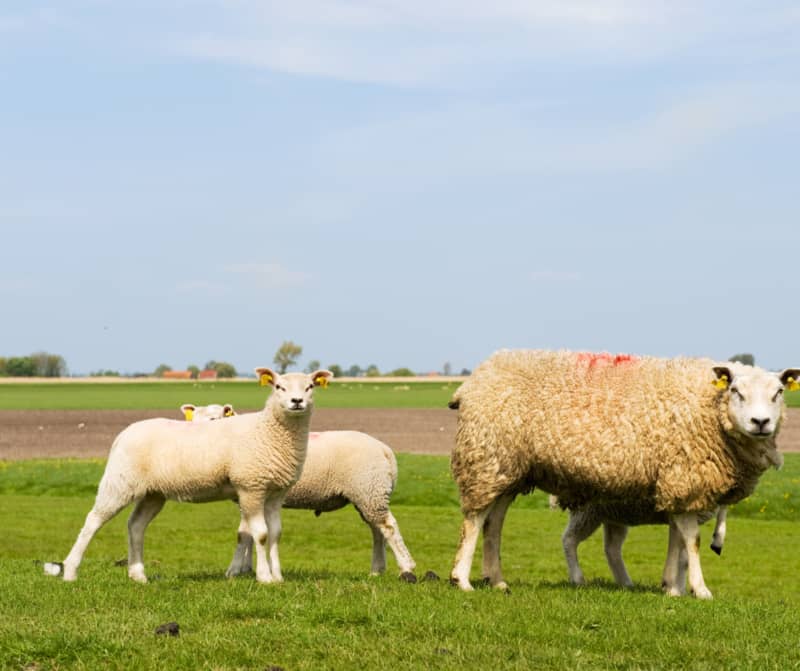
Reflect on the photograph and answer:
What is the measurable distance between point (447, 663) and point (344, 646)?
98cm

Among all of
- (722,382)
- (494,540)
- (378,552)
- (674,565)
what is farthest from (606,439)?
(378,552)

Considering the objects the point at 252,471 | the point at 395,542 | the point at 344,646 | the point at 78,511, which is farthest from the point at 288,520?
the point at 344,646

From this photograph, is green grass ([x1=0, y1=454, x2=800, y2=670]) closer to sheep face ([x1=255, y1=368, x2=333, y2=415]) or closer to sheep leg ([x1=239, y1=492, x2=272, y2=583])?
sheep leg ([x1=239, y1=492, x2=272, y2=583])

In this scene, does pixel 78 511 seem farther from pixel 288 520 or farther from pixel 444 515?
pixel 444 515

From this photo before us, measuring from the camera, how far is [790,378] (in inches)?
488

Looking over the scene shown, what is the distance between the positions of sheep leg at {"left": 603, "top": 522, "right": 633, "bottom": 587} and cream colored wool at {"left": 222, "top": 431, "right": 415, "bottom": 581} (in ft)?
8.87

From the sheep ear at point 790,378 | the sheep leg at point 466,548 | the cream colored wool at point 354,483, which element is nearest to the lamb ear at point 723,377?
the sheep ear at point 790,378

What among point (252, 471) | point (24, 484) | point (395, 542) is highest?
point (252, 471)

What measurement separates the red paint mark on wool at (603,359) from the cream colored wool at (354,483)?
3.30 metres

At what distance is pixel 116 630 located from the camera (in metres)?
9.50

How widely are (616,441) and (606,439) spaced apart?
0.39 feet

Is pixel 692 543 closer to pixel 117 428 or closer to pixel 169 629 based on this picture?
pixel 169 629

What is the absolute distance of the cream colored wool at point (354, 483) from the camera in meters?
14.5

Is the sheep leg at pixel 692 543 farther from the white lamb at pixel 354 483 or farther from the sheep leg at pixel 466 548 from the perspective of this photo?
the white lamb at pixel 354 483
